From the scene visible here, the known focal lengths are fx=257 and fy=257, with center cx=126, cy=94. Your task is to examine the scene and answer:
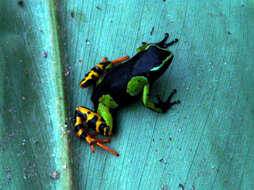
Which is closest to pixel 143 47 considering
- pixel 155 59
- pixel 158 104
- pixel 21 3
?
pixel 155 59

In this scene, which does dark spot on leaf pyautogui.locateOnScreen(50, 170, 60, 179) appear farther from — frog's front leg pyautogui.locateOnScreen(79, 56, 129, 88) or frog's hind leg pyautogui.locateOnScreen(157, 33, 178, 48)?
frog's hind leg pyautogui.locateOnScreen(157, 33, 178, 48)

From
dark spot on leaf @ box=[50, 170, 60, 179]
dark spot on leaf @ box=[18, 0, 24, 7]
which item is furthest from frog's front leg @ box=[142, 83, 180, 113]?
dark spot on leaf @ box=[18, 0, 24, 7]

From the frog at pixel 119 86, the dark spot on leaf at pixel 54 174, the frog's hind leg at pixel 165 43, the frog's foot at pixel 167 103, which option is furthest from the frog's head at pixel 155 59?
the dark spot on leaf at pixel 54 174

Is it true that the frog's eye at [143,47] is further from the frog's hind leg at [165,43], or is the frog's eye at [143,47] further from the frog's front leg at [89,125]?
the frog's front leg at [89,125]

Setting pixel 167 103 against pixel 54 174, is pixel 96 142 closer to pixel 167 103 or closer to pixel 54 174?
pixel 54 174

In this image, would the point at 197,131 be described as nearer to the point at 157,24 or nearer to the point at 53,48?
the point at 157,24

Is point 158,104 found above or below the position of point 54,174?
above

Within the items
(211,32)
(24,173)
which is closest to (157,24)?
(211,32)
